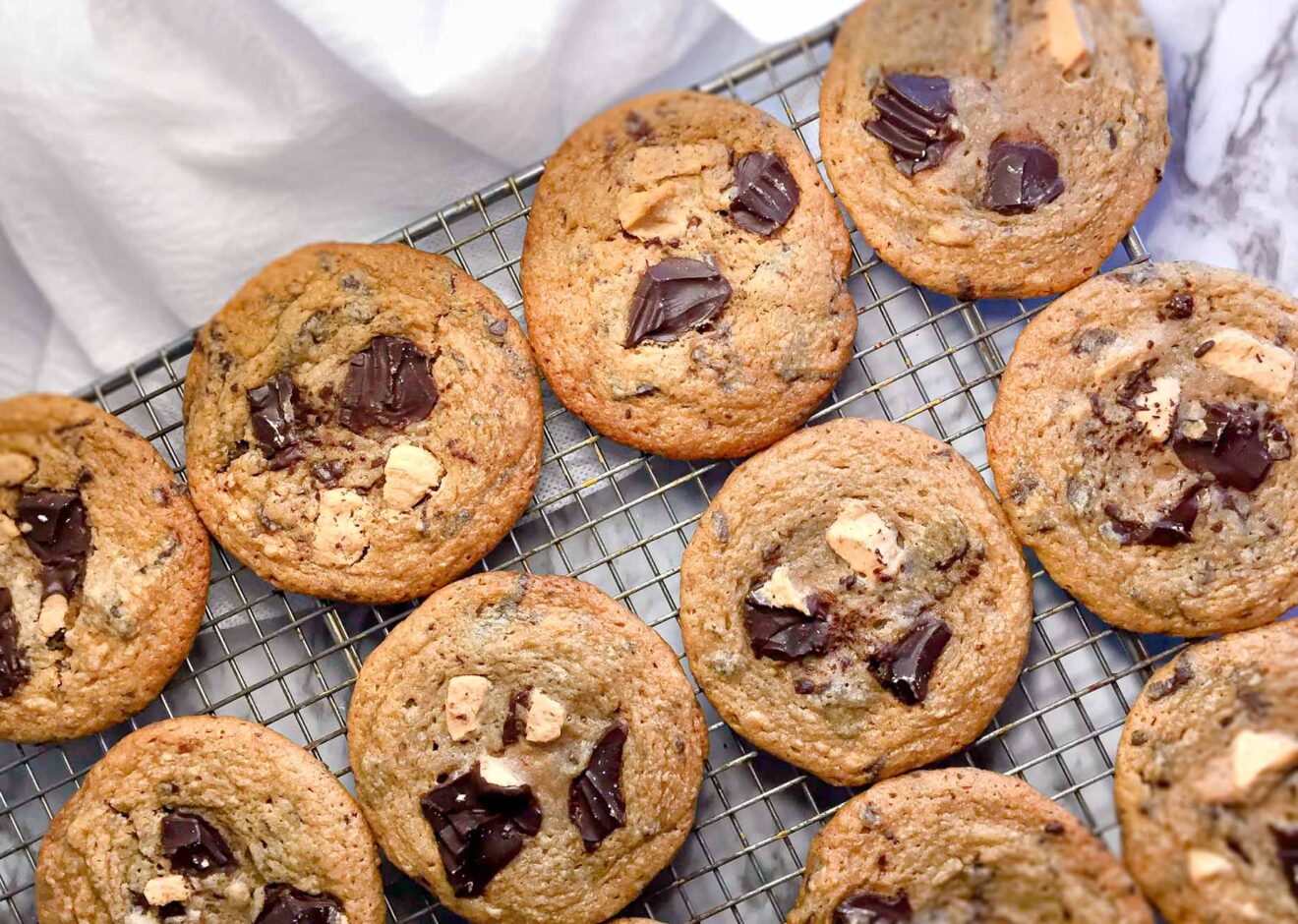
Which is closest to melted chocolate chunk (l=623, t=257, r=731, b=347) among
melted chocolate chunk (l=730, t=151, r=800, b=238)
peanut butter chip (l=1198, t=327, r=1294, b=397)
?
melted chocolate chunk (l=730, t=151, r=800, b=238)

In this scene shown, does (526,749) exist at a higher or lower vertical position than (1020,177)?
lower

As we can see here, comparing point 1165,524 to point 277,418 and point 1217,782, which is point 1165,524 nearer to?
point 1217,782

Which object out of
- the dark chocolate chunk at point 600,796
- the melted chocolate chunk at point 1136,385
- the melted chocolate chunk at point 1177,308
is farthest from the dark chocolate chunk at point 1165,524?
the dark chocolate chunk at point 600,796

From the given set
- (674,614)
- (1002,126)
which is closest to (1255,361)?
(1002,126)

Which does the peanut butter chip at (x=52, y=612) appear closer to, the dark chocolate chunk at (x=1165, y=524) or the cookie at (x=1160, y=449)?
the cookie at (x=1160, y=449)

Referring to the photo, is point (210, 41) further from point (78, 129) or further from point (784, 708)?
point (784, 708)
